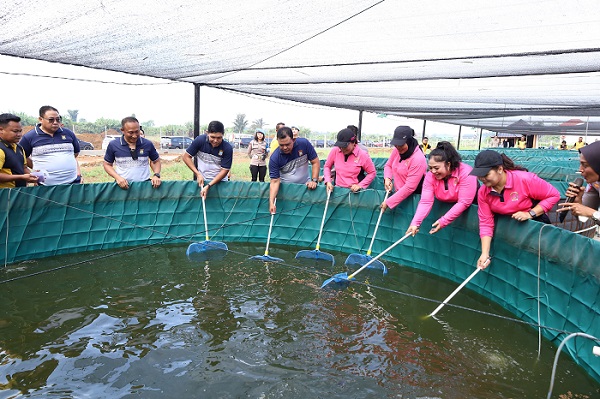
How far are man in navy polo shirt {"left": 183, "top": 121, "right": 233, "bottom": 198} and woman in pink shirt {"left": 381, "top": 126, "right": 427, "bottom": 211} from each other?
2.37 metres

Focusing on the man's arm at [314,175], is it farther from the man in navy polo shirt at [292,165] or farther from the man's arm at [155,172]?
the man's arm at [155,172]

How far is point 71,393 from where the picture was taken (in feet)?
8.98

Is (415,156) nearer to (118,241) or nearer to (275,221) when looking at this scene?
(275,221)

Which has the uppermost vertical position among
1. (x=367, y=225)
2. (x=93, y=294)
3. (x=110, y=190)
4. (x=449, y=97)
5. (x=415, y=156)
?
(x=449, y=97)

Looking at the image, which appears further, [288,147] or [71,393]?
[288,147]

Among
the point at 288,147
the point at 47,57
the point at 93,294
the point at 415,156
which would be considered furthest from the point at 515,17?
the point at 47,57

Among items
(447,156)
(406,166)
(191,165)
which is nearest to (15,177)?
(191,165)

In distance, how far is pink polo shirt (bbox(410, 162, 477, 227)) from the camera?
175 inches

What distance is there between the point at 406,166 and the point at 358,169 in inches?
36.8

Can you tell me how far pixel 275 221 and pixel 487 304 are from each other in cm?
322

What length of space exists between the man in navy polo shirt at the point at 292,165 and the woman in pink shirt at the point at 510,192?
268 cm

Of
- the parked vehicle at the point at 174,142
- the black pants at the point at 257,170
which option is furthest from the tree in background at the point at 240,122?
the black pants at the point at 257,170

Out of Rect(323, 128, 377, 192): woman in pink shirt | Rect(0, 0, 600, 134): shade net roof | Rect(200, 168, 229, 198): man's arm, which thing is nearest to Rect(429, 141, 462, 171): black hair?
Rect(0, 0, 600, 134): shade net roof

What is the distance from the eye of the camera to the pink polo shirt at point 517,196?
151 inches
